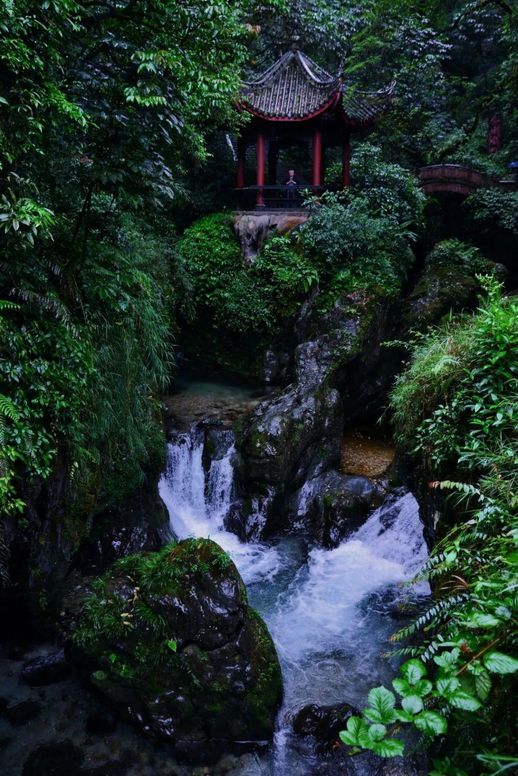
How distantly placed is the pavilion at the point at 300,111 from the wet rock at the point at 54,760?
1340 cm

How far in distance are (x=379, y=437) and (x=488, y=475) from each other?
808cm

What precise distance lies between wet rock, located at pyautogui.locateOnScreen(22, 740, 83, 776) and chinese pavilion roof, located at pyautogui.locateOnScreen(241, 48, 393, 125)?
46.6 ft

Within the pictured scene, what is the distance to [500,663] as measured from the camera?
1904mm

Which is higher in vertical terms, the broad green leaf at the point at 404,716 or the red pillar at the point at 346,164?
the red pillar at the point at 346,164

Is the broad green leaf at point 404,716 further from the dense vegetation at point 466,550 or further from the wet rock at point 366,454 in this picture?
the wet rock at point 366,454

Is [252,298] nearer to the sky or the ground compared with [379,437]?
nearer to the sky

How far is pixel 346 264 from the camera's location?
509 inches

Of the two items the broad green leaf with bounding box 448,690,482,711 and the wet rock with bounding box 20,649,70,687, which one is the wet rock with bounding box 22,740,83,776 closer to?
the wet rock with bounding box 20,649,70,687

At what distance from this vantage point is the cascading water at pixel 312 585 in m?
6.51

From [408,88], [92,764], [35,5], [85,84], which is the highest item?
[408,88]

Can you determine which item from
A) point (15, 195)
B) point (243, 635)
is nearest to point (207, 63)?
point (15, 195)

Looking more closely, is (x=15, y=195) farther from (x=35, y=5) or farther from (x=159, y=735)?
(x=159, y=735)

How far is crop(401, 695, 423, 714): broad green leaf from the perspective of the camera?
5.86 ft

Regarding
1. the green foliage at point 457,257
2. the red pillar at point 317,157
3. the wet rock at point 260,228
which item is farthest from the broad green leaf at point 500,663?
the red pillar at point 317,157
